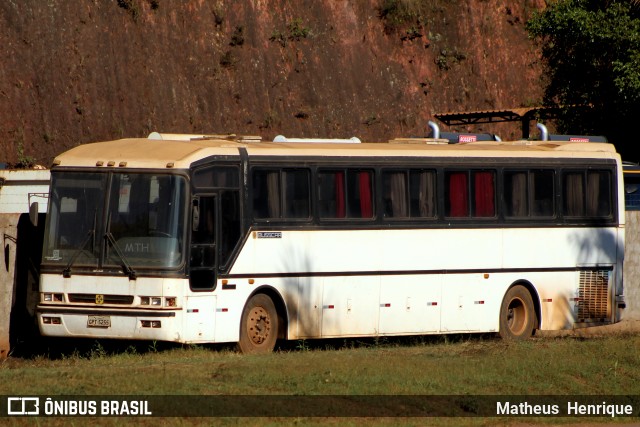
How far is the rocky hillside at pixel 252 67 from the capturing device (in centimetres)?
3888

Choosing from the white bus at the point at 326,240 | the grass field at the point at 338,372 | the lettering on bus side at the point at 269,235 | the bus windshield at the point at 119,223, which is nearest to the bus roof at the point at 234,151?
the white bus at the point at 326,240

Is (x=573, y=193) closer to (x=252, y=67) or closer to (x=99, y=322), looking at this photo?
(x=99, y=322)

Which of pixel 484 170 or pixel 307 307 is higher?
pixel 484 170

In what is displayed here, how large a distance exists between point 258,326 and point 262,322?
0.33ft

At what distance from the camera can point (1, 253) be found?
59.5 feet

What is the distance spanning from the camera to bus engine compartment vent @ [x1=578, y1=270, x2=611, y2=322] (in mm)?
21906

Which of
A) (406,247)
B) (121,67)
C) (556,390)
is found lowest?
(556,390)

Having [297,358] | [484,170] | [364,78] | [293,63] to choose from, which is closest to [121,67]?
[293,63]

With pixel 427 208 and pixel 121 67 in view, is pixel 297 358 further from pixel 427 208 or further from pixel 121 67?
pixel 121 67

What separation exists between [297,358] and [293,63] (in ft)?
107

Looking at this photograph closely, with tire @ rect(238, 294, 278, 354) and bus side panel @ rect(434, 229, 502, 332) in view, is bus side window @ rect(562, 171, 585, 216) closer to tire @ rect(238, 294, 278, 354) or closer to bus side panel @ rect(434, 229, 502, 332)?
bus side panel @ rect(434, 229, 502, 332)

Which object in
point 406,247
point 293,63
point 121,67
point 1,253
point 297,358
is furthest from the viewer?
point 293,63

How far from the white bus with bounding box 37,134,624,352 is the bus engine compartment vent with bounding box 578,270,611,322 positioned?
3cm

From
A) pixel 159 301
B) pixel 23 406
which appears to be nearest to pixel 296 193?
pixel 159 301
